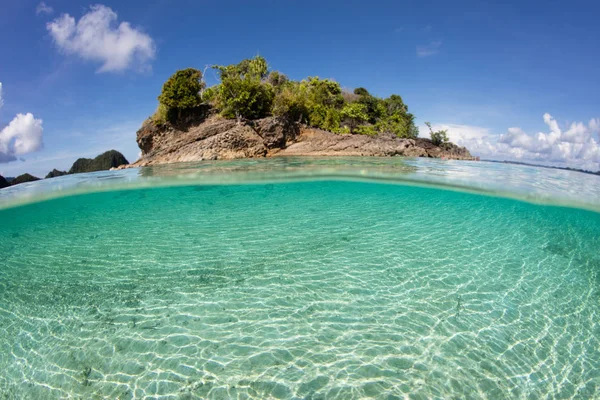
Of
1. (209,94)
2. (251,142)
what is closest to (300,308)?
(251,142)

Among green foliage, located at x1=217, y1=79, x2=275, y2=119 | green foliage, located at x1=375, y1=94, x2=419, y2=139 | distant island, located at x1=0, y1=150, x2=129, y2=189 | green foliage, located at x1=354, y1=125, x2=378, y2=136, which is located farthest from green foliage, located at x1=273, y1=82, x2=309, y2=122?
distant island, located at x1=0, y1=150, x2=129, y2=189

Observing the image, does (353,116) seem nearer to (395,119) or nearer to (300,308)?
(395,119)

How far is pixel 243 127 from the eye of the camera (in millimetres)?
30750

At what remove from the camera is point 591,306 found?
4.93 meters

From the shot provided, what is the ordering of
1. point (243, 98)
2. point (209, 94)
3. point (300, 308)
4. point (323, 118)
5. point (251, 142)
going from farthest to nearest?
1. point (323, 118)
2. point (209, 94)
3. point (243, 98)
4. point (251, 142)
5. point (300, 308)

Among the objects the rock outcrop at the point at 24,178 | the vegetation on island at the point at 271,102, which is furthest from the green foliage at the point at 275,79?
the rock outcrop at the point at 24,178

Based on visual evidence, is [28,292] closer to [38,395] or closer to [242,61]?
[38,395]

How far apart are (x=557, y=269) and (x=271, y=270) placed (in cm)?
623

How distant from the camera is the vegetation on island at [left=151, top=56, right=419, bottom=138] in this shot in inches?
1239

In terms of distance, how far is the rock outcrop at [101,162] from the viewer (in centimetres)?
4273

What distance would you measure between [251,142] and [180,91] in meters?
9.62

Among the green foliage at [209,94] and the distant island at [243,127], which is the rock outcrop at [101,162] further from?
the green foliage at [209,94]

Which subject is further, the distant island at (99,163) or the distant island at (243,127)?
the distant island at (99,163)

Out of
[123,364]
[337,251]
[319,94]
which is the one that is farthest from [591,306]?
[319,94]
